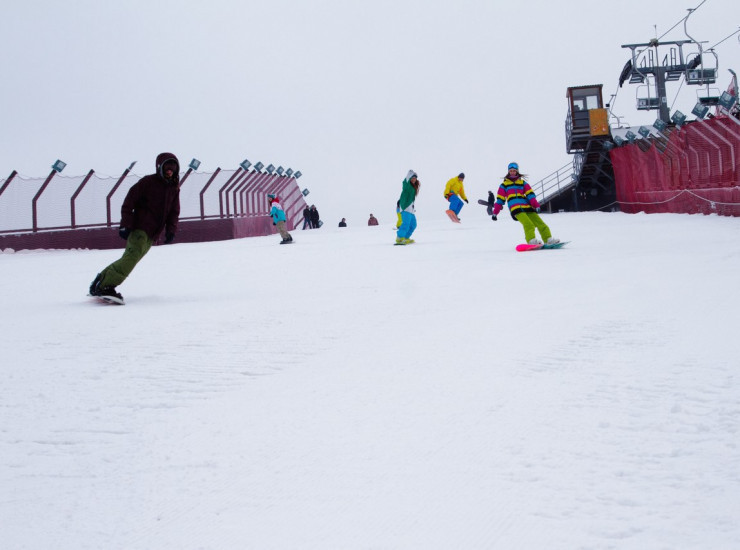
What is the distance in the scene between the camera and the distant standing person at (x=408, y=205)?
A: 55.4ft

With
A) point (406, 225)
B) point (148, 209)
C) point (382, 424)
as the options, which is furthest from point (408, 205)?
point (382, 424)

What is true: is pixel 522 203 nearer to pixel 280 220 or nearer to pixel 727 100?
pixel 727 100

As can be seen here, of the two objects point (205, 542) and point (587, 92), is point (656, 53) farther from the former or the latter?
point (205, 542)

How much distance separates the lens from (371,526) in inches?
103

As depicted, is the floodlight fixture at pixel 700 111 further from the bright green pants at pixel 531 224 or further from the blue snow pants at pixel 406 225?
the bright green pants at pixel 531 224

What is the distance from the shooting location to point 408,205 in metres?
17.1

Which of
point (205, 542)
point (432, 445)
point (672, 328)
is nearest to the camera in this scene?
point (205, 542)

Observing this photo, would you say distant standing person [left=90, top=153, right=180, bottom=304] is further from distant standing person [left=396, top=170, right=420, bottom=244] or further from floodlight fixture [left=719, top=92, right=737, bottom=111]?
floodlight fixture [left=719, top=92, right=737, bottom=111]

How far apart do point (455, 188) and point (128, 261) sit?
1968 cm

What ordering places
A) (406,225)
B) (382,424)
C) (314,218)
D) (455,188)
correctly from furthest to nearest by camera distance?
1. (314,218)
2. (455,188)
3. (406,225)
4. (382,424)

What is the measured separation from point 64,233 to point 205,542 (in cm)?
2158

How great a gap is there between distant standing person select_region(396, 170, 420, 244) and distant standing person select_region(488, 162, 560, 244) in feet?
12.2

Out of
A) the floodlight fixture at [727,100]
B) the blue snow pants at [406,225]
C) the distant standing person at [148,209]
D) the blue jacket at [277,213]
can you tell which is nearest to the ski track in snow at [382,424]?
the distant standing person at [148,209]

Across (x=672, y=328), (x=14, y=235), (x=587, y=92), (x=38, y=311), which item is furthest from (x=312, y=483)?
(x=587, y=92)
